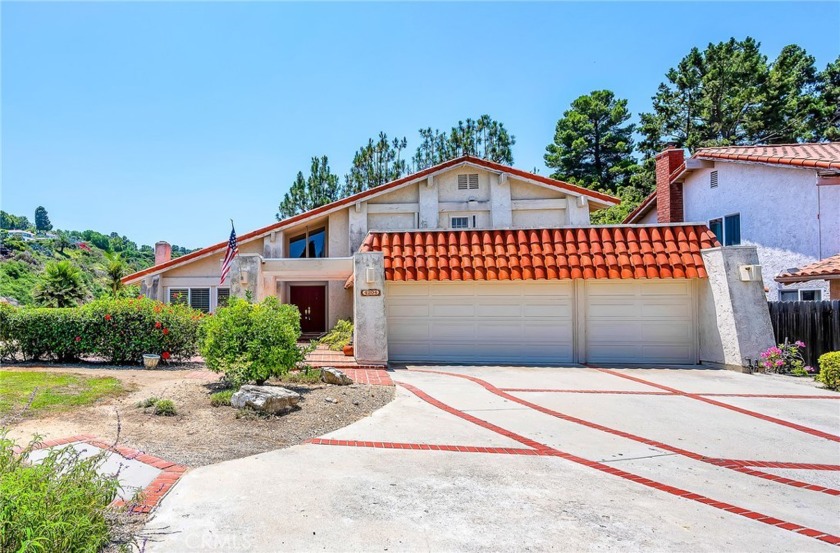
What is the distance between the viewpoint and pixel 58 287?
77.7ft

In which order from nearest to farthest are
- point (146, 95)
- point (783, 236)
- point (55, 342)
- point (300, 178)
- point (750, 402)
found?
point (750, 402)
point (55, 342)
point (146, 95)
point (783, 236)
point (300, 178)

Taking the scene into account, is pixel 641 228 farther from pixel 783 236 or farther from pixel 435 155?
pixel 435 155

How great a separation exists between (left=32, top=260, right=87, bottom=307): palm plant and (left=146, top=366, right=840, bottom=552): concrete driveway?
894 inches

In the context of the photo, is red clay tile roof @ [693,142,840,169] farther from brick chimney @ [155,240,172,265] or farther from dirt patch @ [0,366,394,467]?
brick chimney @ [155,240,172,265]

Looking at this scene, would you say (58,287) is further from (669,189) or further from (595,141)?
(595,141)

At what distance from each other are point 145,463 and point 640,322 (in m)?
12.9

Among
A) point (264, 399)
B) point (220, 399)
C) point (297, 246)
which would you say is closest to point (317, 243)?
point (297, 246)

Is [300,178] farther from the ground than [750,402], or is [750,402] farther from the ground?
[300,178]

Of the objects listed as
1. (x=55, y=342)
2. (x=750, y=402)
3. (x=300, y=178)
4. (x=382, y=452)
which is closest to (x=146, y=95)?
(x=55, y=342)

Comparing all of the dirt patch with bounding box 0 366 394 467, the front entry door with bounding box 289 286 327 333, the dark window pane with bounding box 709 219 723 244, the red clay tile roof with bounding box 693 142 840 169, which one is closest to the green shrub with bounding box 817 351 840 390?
the red clay tile roof with bounding box 693 142 840 169

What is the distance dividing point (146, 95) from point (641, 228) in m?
14.6

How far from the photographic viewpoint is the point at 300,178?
3941 centimetres

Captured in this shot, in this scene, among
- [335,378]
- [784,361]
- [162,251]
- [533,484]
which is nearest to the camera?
[533,484]

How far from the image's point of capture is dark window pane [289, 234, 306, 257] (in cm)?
2050
